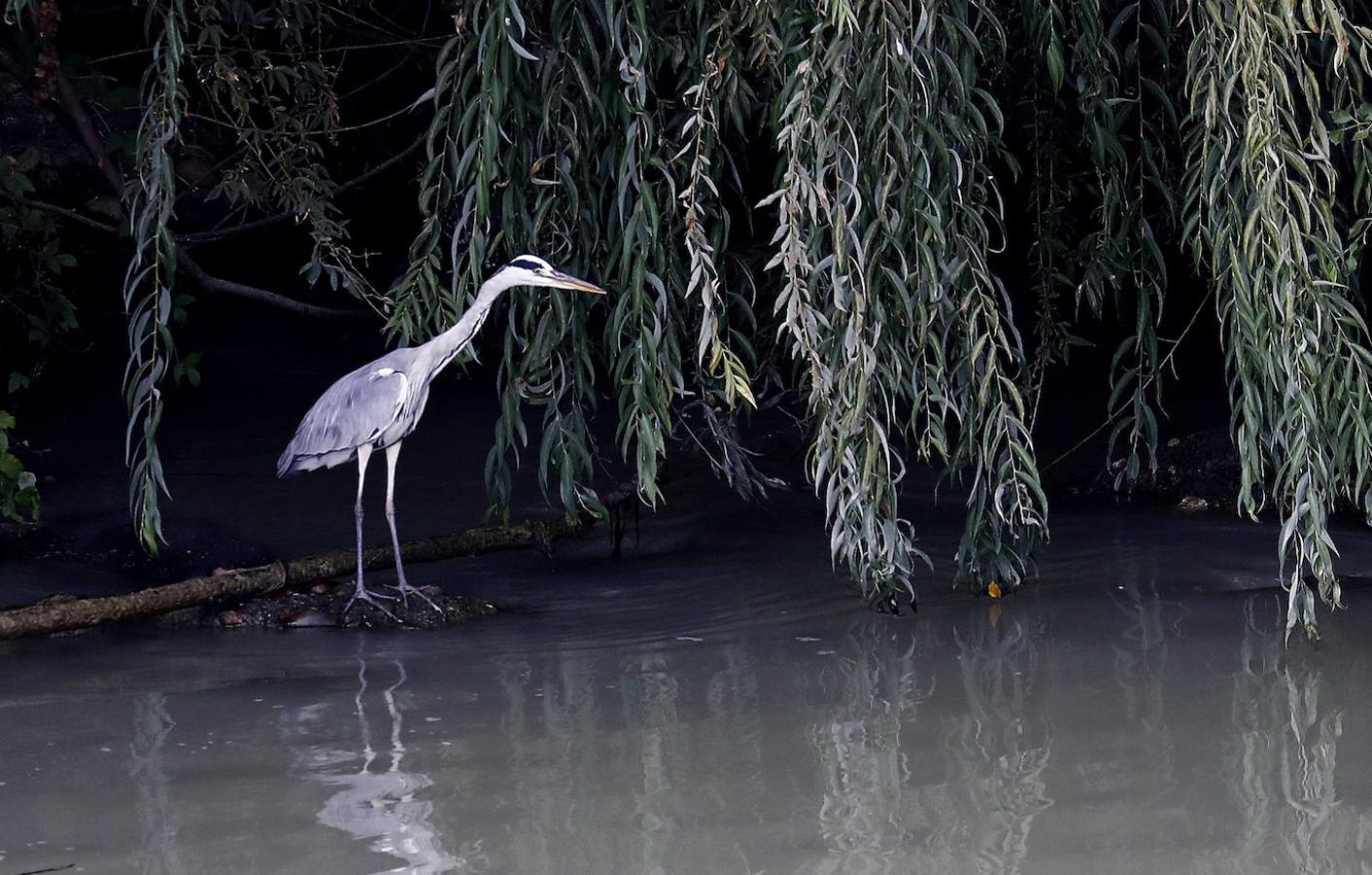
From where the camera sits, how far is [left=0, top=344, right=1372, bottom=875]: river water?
121 inches

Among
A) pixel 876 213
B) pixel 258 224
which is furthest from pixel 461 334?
pixel 258 224

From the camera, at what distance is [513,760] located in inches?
140

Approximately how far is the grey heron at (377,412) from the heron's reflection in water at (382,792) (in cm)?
104

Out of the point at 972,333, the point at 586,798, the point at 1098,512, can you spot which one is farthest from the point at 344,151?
the point at 586,798

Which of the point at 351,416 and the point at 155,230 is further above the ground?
the point at 155,230

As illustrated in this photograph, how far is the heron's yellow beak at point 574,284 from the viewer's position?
420 cm

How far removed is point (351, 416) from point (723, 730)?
1892 millimetres

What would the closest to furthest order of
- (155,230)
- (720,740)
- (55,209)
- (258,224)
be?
(720,740)
(155,230)
(258,224)
(55,209)

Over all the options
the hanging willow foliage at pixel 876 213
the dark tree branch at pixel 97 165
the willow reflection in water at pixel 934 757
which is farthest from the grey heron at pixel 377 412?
the willow reflection in water at pixel 934 757

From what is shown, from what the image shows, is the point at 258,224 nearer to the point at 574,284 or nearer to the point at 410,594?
the point at 410,594

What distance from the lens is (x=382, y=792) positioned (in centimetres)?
334

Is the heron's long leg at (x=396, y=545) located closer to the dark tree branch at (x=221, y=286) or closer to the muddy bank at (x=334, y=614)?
the muddy bank at (x=334, y=614)

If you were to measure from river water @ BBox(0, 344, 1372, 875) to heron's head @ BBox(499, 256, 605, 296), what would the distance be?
1.00 meters

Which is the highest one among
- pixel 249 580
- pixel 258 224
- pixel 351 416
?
pixel 258 224
